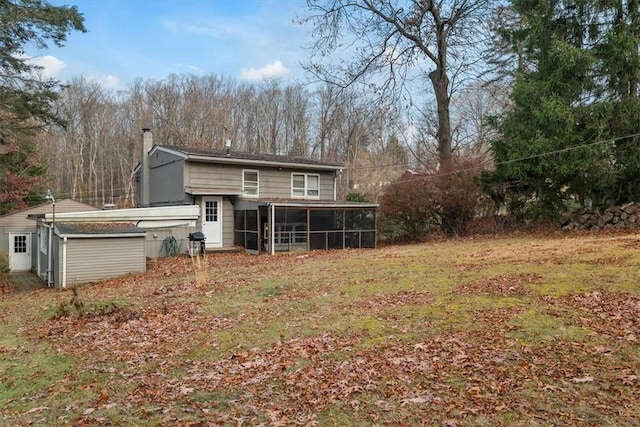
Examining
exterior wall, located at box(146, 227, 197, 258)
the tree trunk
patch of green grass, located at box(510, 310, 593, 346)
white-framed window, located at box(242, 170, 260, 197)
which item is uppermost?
the tree trunk

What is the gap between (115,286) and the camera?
12.4 meters

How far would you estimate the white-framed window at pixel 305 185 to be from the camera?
21.7 metres

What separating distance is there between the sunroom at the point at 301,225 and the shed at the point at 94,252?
4944mm

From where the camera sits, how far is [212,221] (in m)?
19.6

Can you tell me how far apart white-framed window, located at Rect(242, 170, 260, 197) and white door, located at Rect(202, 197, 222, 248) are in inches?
51.8

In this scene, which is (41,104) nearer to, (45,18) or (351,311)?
(45,18)

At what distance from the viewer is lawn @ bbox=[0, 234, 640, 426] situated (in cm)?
391

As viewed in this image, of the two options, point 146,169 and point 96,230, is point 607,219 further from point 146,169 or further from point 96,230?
point 146,169

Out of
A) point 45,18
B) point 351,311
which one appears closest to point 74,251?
point 45,18

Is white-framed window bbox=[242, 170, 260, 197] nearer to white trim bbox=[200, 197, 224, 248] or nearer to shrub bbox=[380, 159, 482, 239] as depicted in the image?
white trim bbox=[200, 197, 224, 248]

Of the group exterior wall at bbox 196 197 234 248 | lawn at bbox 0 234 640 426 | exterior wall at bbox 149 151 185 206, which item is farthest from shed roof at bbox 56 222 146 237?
exterior wall at bbox 196 197 234 248

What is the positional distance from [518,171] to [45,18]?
1747cm

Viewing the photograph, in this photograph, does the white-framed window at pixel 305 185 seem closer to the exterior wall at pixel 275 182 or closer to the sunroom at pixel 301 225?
the exterior wall at pixel 275 182

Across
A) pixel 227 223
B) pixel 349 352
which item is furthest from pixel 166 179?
pixel 349 352
